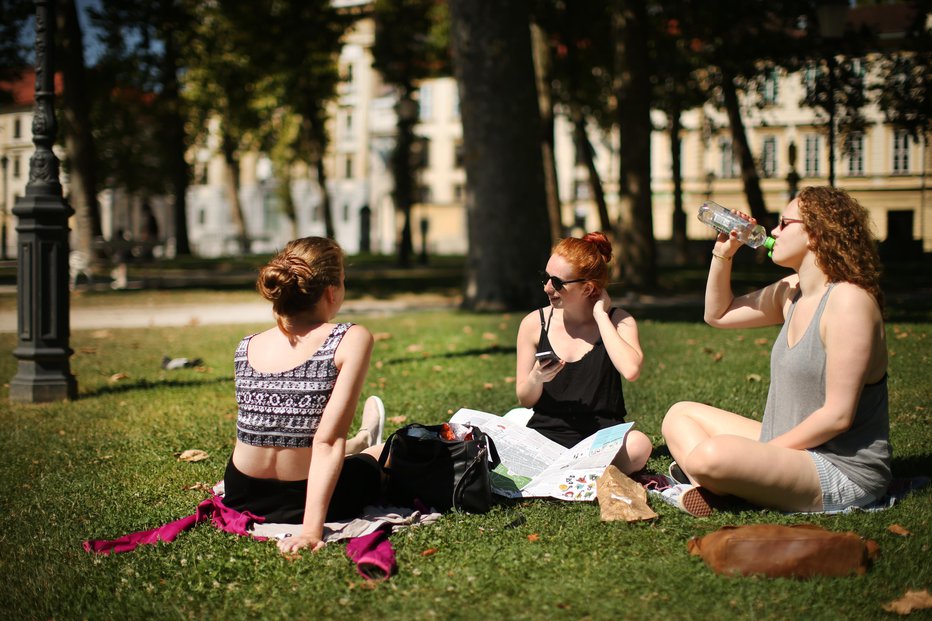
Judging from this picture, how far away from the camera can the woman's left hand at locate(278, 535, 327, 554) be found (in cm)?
388

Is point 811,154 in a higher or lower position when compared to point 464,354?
higher

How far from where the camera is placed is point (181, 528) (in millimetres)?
4242

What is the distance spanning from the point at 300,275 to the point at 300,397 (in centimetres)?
53

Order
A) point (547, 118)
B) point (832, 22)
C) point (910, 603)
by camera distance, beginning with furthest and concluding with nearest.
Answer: point (547, 118), point (832, 22), point (910, 603)

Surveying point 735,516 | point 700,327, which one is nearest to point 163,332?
point 700,327

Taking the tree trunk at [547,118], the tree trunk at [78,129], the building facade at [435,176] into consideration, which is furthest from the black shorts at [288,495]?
the building facade at [435,176]

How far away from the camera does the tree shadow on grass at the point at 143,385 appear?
834cm

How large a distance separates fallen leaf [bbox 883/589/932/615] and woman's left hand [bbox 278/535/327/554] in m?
2.21

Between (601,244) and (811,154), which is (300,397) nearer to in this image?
(601,244)

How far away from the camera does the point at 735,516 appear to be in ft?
14.0

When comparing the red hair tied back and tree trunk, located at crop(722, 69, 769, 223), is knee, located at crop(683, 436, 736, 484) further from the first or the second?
tree trunk, located at crop(722, 69, 769, 223)

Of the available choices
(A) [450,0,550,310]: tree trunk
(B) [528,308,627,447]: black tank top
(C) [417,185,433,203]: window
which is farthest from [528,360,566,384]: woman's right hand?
(C) [417,185,433,203]: window

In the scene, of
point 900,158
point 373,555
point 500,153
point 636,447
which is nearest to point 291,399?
point 373,555

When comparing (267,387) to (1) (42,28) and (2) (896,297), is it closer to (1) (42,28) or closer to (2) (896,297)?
(1) (42,28)
